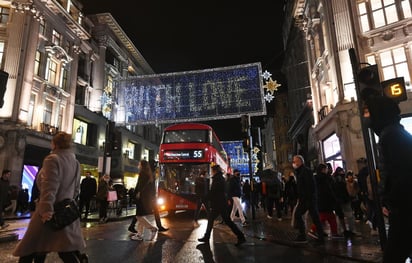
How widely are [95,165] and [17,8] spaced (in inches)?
562

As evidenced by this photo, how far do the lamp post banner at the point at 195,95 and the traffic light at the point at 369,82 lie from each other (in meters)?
12.6

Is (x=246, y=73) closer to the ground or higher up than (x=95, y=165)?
higher up

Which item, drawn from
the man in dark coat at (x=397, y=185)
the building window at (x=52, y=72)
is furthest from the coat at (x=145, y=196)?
the building window at (x=52, y=72)

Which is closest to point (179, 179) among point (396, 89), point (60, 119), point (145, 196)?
point (145, 196)

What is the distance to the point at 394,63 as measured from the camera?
1609 centimetres

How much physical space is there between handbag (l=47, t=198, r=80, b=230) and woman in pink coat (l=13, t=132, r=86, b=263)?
2.2 inches

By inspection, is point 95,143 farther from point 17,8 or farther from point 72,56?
point 17,8

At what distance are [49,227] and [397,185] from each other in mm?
3367

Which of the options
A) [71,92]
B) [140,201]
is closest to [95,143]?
[71,92]

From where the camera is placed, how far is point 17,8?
2120cm

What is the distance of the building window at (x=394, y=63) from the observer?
15.8m

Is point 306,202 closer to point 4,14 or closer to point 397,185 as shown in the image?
point 397,185

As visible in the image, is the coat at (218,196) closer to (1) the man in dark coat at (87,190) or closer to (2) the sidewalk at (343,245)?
(2) the sidewalk at (343,245)

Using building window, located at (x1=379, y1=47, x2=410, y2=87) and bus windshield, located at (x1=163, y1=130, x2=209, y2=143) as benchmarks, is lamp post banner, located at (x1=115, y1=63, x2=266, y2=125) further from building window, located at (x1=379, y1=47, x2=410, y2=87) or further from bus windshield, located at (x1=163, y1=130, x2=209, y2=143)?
building window, located at (x1=379, y1=47, x2=410, y2=87)
